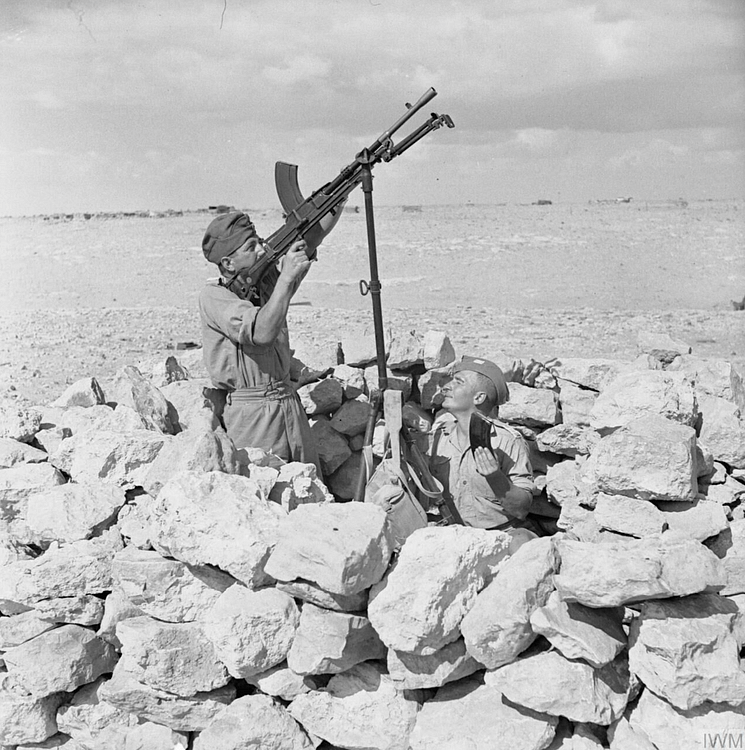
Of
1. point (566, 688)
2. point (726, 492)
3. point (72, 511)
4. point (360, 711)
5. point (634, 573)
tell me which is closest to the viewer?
point (634, 573)

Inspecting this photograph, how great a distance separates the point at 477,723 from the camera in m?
3.11

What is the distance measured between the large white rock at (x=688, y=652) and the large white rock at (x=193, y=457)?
6.49 ft

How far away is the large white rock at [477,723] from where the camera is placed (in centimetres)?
302

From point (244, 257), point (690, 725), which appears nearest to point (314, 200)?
point (244, 257)

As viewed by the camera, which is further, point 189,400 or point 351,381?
point 351,381

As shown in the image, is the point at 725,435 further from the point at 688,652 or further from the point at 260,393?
the point at 260,393

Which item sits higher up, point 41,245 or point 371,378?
point 41,245

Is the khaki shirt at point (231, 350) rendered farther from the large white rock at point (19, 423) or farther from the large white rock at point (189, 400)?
the large white rock at point (19, 423)

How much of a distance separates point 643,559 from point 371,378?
3.03 metres

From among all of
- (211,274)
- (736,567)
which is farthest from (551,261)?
(736,567)

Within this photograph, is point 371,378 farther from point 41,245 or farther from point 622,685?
point 41,245

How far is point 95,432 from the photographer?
4477 millimetres

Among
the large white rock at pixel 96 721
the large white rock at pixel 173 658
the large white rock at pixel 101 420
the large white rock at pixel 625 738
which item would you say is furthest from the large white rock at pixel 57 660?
the large white rock at pixel 625 738

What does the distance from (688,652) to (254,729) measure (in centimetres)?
171
